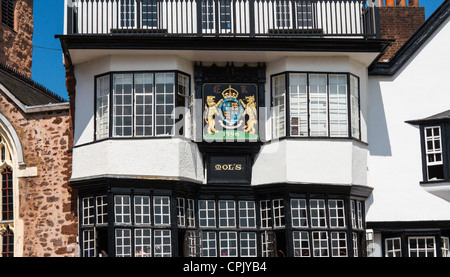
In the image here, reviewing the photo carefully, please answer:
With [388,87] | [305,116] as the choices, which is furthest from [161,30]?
[388,87]

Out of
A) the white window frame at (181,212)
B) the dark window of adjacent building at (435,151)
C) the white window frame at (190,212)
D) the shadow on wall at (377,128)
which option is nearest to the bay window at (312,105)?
the shadow on wall at (377,128)

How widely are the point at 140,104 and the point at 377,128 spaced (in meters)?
Result: 7.12

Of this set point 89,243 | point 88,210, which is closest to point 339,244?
point 89,243

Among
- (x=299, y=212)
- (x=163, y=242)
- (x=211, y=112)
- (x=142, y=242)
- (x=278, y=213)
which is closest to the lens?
(x=142, y=242)

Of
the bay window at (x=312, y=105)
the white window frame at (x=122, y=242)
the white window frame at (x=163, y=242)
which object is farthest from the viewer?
the bay window at (x=312, y=105)

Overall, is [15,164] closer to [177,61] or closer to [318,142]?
[177,61]

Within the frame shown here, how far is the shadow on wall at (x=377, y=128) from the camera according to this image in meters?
29.6

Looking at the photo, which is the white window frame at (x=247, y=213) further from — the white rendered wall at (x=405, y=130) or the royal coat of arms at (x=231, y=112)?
the white rendered wall at (x=405, y=130)

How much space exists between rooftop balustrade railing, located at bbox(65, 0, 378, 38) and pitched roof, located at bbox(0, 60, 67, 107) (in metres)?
3.46

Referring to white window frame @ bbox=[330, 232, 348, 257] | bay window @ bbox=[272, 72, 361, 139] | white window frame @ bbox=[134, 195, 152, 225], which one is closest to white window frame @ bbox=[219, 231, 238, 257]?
white window frame @ bbox=[134, 195, 152, 225]

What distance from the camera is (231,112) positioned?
94.9 ft

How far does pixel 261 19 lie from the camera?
96.9ft

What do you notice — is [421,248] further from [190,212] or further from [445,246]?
[190,212]

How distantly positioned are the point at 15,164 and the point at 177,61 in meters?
5.90
